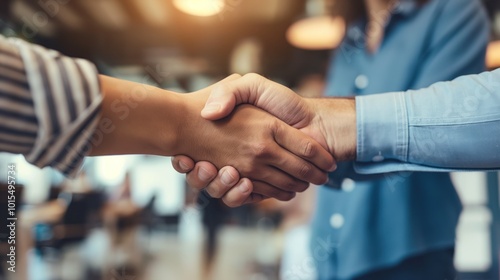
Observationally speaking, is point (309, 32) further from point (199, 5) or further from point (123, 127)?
point (123, 127)

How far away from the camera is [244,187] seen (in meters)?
0.68

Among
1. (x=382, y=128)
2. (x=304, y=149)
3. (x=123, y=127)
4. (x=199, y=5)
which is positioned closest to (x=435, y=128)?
(x=382, y=128)

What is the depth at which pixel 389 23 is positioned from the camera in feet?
2.72

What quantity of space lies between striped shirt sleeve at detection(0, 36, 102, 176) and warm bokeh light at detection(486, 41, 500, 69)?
538mm

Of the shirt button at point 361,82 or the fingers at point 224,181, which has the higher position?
the shirt button at point 361,82

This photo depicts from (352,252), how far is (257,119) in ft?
1.10

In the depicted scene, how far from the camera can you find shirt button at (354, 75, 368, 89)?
825 mm

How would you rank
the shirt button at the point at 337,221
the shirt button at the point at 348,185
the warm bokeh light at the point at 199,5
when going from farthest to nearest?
1. the warm bokeh light at the point at 199,5
2. the shirt button at the point at 337,221
3. the shirt button at the point at 348,185

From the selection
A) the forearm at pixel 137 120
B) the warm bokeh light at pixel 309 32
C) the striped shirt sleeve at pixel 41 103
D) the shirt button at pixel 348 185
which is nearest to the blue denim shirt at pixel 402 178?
the shirt button at pixel 348 185

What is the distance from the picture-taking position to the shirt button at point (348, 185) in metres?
0.77

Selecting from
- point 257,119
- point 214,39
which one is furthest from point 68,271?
point 257,119

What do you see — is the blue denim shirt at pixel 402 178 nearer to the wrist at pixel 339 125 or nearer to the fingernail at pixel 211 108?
the wrist at pixel 339 125

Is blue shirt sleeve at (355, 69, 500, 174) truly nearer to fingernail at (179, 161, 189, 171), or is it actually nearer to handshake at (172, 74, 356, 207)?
handshake at (172, 74, 356, 207)

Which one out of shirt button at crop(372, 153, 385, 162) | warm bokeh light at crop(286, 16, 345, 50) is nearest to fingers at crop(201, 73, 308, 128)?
shirt button at crop(372, 153, 385, 162)
